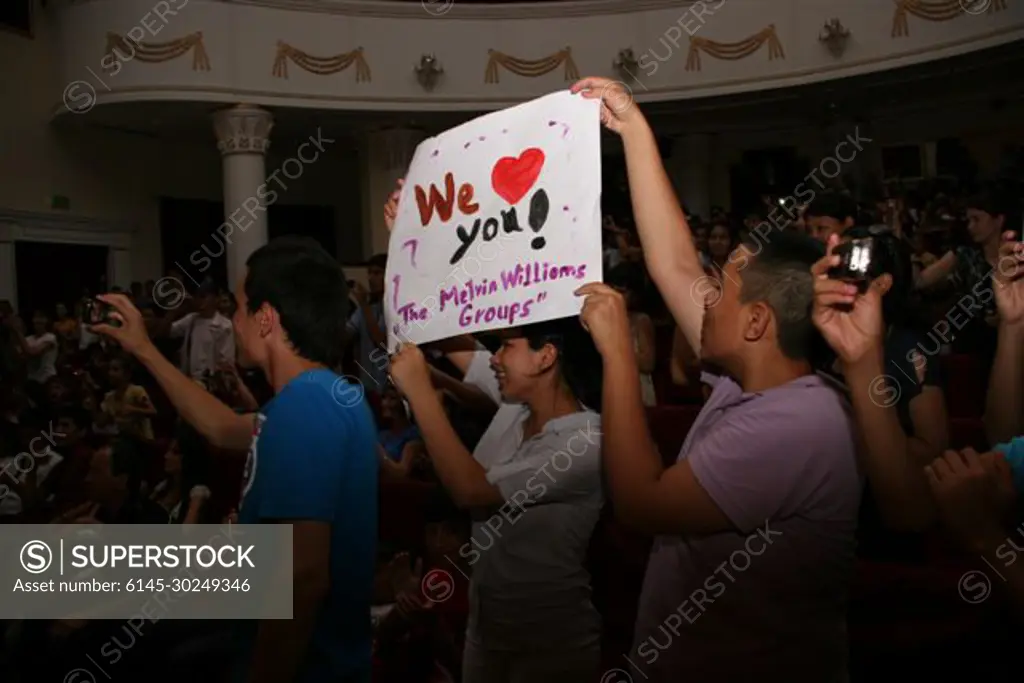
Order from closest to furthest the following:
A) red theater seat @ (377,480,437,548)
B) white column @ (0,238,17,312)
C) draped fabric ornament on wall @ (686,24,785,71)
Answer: red theater seat @ (377,480,437,548) < draped fabric ornament on wall @ (686,24,785,71) < white column @ (0,238,17,312)

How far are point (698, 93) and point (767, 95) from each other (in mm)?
707

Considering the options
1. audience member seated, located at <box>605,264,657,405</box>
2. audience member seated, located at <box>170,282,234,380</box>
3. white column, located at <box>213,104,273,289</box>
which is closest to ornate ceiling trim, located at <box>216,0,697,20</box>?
white column, located at <box>213,104,273,289</box>

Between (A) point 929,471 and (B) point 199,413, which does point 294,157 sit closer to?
(B) point 199,413

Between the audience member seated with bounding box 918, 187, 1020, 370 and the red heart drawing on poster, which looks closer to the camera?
the red heart drawing on poster

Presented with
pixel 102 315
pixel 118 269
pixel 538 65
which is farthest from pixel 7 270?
pixel 102 315

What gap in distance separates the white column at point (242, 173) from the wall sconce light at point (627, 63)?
11.5 ft

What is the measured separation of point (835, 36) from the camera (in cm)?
970

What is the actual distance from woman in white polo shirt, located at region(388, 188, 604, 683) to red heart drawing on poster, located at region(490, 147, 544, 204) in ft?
0.93

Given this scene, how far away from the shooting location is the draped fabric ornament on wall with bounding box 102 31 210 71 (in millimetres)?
9820

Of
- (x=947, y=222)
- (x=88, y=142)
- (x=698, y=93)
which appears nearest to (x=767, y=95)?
(x=698, y=93)

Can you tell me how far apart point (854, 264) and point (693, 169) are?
38.2 feet

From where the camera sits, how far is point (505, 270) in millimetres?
1663

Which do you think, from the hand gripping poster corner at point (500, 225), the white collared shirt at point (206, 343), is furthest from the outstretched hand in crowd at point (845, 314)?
the white collared shirt at point (206, 343)

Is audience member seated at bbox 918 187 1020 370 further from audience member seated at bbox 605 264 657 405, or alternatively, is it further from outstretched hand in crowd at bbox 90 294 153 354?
outstretched hand in crowd at bbox 90 294 153 354
